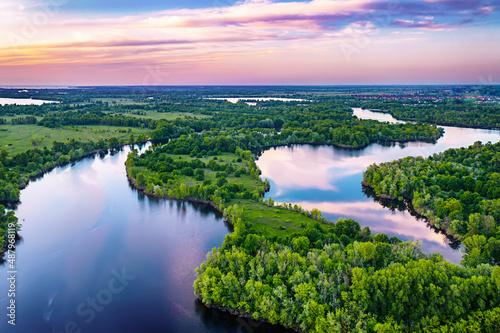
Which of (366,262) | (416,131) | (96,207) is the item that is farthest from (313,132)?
Answer: (366,262)

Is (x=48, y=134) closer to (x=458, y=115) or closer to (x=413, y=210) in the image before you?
(x=413, y=210)

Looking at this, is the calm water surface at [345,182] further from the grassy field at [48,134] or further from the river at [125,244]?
the grassy field at [48,134]

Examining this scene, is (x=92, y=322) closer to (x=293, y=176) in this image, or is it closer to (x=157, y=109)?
(x=293, y=176)

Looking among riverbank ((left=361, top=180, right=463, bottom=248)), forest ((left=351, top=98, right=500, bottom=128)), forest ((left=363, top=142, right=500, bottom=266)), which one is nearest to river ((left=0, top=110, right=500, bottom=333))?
riverbank ((left=361, top=180, right=463, bottom=248))

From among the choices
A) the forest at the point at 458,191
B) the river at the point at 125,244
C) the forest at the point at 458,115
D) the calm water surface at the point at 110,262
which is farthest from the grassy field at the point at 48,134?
the forest at the point at 458,115

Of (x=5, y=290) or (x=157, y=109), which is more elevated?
(x=157, y=109)

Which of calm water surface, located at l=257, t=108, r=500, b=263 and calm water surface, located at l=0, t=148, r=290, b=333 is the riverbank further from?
calm water surface, located at l=0, t=148, r=290, b=333

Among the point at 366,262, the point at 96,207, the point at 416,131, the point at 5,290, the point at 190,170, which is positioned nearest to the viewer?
the point at 366,262
